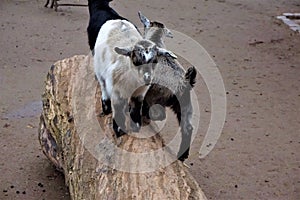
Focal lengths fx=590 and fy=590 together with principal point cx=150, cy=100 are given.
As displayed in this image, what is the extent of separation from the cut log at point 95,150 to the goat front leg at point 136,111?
5 cm

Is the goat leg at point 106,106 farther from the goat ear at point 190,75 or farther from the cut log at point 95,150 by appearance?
the goat ear at point 190,75

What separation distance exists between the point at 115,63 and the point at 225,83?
10.8ft

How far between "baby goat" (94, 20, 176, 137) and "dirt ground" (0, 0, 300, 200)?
108 cm

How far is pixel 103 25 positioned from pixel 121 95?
79 cm

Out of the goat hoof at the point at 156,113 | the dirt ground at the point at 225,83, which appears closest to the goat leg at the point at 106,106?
the goat hoof at the point at 156,113

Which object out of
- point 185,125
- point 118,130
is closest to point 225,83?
point 185,125

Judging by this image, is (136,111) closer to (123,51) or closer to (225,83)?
A: (123,51)

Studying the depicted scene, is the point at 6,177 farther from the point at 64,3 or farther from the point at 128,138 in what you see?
the point at 64,3

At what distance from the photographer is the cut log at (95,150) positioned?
10.1 ft

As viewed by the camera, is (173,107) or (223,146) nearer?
(173,107)

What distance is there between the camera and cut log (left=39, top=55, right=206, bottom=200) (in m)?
3.08

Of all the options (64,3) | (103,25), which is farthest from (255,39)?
(103,25)

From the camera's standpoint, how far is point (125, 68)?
143 inches

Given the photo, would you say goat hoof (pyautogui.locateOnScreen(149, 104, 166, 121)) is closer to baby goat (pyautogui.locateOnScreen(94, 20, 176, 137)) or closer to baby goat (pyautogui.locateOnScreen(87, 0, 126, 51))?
baby goat (pyautogui.locateOnScreen(94, 20, 176, 137))
